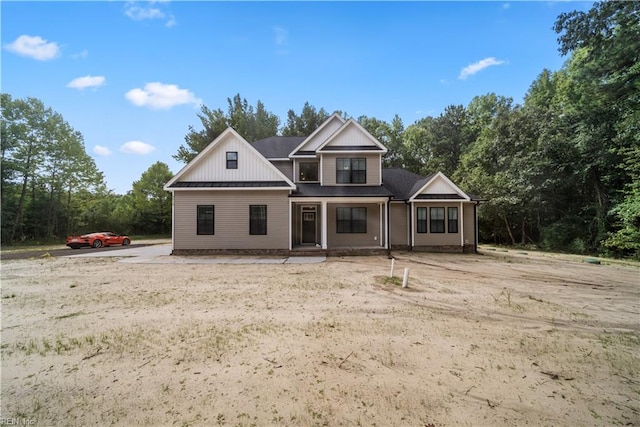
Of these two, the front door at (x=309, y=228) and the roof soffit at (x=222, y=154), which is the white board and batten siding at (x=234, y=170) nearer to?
the roof soffit at (x=222, y=154)

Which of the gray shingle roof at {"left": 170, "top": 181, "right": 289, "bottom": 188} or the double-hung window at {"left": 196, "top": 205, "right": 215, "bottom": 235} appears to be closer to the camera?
the gray shingle roof at {"left": 170, "top": 181, "right": 289, "bottom": 188}

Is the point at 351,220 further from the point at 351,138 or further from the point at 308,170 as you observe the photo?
the point at 351,138

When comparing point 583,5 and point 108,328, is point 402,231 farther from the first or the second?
point 583,5

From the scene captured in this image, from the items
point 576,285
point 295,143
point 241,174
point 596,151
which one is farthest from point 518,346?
point 596,151

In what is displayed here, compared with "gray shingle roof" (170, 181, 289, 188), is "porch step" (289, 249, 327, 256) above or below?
below

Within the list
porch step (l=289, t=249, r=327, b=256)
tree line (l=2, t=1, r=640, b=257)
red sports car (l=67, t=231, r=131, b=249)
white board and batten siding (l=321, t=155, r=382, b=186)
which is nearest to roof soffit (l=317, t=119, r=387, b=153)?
white board and batten siding (l=321, t=155, r=382, b=186)

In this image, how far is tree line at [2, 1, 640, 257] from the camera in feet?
50.7

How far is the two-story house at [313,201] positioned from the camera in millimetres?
14148

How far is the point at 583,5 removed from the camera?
1513 centimetres

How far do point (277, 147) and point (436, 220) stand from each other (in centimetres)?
1158

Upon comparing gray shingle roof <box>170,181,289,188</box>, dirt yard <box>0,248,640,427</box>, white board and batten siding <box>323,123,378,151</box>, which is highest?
white board and batten siding <box>323,123,378,151</box>

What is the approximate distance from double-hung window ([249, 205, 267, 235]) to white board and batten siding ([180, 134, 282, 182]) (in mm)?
1582

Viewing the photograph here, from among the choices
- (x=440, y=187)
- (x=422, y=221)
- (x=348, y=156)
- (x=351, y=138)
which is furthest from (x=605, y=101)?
(x=348, y=156)

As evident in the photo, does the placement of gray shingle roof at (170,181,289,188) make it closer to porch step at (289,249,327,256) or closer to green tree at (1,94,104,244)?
porch step at (289,249,327,256)
